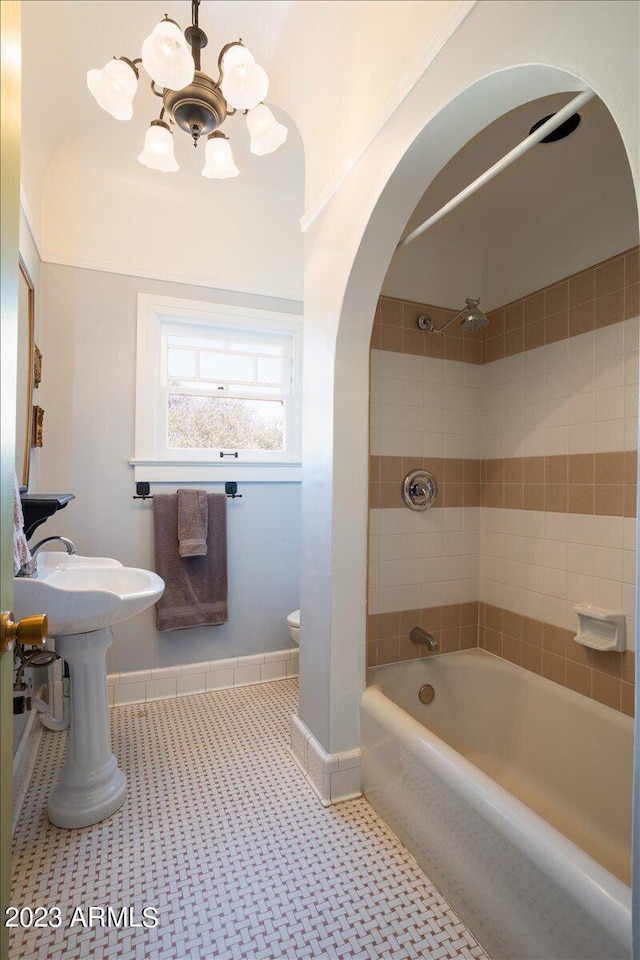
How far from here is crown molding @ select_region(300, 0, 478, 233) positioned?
1.05 metres

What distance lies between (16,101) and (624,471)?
1.98m

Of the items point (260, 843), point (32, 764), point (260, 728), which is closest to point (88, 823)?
point (32, 764)

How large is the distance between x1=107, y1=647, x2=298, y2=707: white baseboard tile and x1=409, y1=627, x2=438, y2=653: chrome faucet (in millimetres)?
940

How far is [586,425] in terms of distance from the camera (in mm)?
1830

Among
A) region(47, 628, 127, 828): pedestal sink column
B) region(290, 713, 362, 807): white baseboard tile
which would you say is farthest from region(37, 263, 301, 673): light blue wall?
region(290, 713, 362, 807): white baseboard tile

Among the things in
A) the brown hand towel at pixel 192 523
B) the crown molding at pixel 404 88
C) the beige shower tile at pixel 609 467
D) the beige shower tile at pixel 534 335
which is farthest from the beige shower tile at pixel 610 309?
the brown hand towel at pixel 192 523

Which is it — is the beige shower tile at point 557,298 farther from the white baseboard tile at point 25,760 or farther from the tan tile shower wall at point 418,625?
the white baseboard tile at point 25,760

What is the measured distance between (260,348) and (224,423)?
51 cm

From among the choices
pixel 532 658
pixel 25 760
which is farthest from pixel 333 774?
pixel 25 760

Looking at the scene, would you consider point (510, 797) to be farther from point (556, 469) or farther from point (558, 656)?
point (556, 469)

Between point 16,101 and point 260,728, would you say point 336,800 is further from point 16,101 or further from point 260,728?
point 16,101

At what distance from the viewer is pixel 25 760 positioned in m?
1.81

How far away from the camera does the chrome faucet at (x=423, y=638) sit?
6.43 ft

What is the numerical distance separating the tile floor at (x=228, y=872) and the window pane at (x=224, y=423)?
154cm
